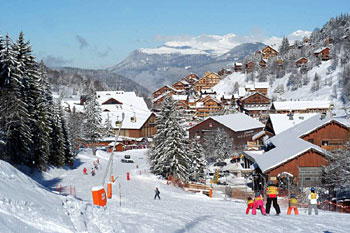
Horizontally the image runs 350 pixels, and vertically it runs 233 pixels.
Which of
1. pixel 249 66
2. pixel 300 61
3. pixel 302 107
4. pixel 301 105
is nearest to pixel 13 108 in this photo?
pixel 302 107

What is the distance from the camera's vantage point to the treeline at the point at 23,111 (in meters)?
30.4

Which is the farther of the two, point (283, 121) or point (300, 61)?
point (300, 61)

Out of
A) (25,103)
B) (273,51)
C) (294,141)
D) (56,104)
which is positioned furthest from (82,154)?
(273,51)

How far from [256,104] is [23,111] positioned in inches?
3494

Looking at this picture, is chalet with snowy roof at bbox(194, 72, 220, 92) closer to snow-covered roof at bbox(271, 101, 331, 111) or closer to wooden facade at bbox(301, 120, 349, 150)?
snow-covered roof at bbox(271, 101, 331, 111)

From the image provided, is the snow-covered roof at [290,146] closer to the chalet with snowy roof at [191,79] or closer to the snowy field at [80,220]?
the snowy field at [80,220]

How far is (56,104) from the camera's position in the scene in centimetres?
4466

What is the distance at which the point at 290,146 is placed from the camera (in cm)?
3656

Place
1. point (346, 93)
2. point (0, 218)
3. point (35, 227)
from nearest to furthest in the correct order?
point (0, 218) → point (35, 227) → point (346, 93)

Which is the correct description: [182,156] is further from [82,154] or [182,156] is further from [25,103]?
[82,154]

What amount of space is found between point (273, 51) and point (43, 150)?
15142cm

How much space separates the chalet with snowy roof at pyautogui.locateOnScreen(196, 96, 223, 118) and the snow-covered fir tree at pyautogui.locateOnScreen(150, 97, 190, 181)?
8179 cm

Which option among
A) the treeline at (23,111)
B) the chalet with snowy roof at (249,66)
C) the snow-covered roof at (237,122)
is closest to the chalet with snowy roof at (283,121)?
the snow-covered roof at (237,122)

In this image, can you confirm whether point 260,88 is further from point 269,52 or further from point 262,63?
point 269,52
